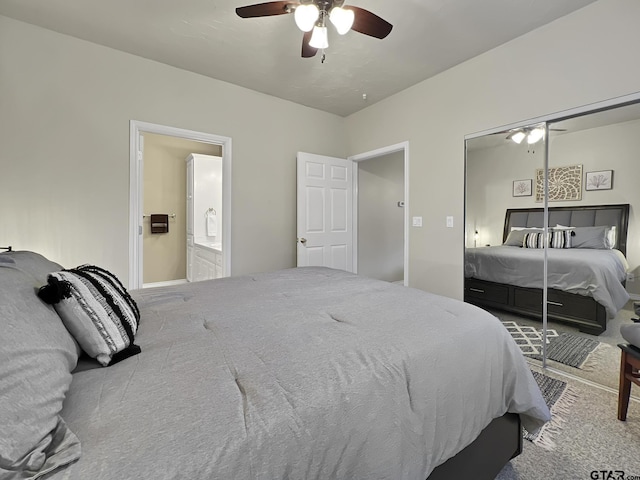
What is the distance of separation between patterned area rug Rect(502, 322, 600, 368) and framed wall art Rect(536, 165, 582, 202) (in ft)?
3.60

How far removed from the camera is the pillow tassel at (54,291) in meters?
0.89

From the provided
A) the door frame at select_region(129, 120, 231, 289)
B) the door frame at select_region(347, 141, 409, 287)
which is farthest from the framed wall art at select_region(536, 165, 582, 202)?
the door frame at select_region(129, 120, 231, 289)

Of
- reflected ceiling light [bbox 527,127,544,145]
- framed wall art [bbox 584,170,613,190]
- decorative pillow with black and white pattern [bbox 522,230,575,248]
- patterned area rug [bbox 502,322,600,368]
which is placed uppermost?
reflected ceiling light [bbox 527,127,544,145]

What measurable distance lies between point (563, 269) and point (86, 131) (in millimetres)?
4198

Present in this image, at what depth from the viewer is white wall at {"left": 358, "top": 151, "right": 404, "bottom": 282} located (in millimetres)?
4562

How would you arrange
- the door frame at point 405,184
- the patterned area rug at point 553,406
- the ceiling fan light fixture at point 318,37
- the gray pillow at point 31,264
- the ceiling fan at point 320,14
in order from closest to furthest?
1. the gray pillow at point 31,264
2. the patterned area rug at point 553,406
3. the ceiling fan at point 320,14
4. the ceiling fan light fixture at point 318,37
5. the door frame at point 405,184

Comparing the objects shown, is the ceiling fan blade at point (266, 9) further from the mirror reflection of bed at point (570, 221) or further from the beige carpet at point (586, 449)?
the beige carpet at point (586, 449)

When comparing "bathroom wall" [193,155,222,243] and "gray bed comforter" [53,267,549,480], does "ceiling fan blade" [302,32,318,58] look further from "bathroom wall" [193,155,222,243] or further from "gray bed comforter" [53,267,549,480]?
"bathroom wall" [193,155,222,243]

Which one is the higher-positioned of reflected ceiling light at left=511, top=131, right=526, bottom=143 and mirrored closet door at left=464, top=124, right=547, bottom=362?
reflected ceiling light at left=511, top=131, right=526, bottom=143

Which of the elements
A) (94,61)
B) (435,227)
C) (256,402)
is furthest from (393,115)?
(256,402)

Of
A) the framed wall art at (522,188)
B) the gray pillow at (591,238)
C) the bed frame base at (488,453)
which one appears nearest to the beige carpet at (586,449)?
the bed frame base at (488,453)

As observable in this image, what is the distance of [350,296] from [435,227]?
198 centimetres

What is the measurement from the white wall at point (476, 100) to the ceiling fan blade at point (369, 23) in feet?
4.49

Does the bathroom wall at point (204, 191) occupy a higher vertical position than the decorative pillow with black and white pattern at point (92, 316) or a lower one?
higher
